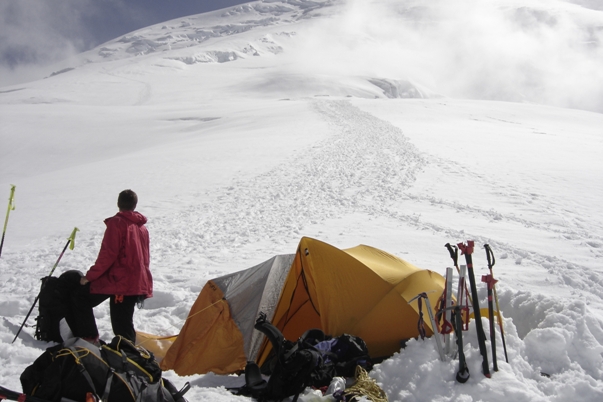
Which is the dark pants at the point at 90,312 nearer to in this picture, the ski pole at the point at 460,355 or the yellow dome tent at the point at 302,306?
the yellow dome tent at the point at 302,306

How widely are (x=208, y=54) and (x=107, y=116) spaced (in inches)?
3510

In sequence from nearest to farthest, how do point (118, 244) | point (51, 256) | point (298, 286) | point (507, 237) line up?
point (118, 244) < point (298, 286) < point (51, 256) < point (507, 237)

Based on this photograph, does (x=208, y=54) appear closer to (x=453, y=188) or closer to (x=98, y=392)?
→ (x=453, y=188)

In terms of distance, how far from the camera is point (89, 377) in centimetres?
290

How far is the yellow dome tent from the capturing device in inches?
179

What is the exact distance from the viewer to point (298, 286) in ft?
16.8

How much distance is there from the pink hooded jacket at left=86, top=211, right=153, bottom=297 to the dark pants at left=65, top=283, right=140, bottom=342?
0.14 m

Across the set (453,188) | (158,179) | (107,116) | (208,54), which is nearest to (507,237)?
(453,188)

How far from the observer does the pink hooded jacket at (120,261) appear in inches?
164

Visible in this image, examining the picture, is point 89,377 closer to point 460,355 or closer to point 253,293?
point 253,293

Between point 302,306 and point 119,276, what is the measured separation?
1975 mm

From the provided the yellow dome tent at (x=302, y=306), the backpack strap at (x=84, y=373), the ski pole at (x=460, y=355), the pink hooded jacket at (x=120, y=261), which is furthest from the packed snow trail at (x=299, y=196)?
the ski pole at (x=460, y=355)

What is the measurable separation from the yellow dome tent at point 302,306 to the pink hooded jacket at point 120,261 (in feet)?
3.13

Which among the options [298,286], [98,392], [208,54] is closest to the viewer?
[98,392]
